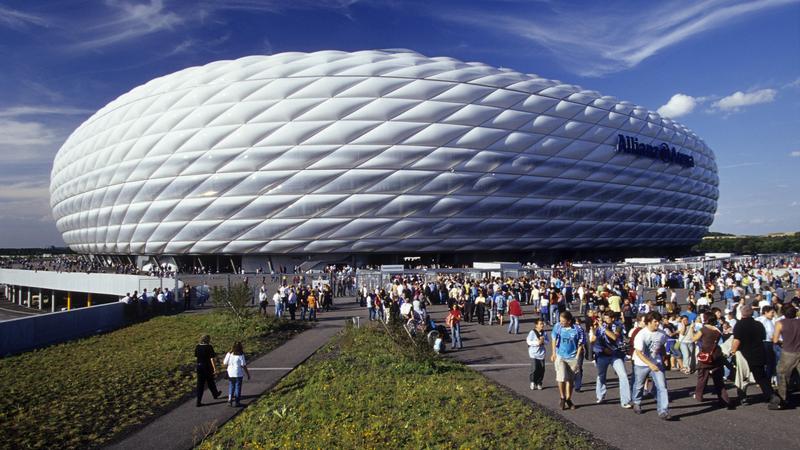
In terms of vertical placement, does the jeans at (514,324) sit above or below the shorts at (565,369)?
below

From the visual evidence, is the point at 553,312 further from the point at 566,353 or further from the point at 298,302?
the point at 298,302

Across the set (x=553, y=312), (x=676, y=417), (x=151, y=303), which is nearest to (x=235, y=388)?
(x=676, y=417)

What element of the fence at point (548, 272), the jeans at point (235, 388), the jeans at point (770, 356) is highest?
the fence at point (548, 272)

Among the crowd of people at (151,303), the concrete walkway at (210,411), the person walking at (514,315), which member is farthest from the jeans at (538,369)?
the crowd of people at (151,303)

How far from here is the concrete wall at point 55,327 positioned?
1452 centimetres

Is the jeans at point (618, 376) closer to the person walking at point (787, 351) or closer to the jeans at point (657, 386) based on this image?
the jeans at point (657, 386)

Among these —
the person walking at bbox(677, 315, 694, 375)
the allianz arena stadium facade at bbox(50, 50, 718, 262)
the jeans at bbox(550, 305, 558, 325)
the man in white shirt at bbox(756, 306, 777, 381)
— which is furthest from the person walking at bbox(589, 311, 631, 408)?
the allianz arena stadium facade at bbox(50, 50, 718, 262)

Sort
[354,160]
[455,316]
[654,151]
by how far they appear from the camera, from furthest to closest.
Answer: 1. [654,151]
2. [354,160]
3. [455,316]

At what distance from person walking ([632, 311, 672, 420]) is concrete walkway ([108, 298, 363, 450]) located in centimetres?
622

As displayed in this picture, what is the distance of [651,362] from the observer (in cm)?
721

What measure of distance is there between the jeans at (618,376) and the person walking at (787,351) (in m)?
2.06

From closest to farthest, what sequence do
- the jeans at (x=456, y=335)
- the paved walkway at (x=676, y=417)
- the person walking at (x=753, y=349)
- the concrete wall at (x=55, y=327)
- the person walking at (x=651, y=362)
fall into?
the paved walkway at (x=676, y=417) → the person walking at (x=651, y=362) → the person walking at (x=753, y=349) → the jeans at (x=456, y=335) → the concrete wall at (x=55, y=327)

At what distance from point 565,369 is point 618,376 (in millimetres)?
972

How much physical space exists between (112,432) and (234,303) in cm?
1095
